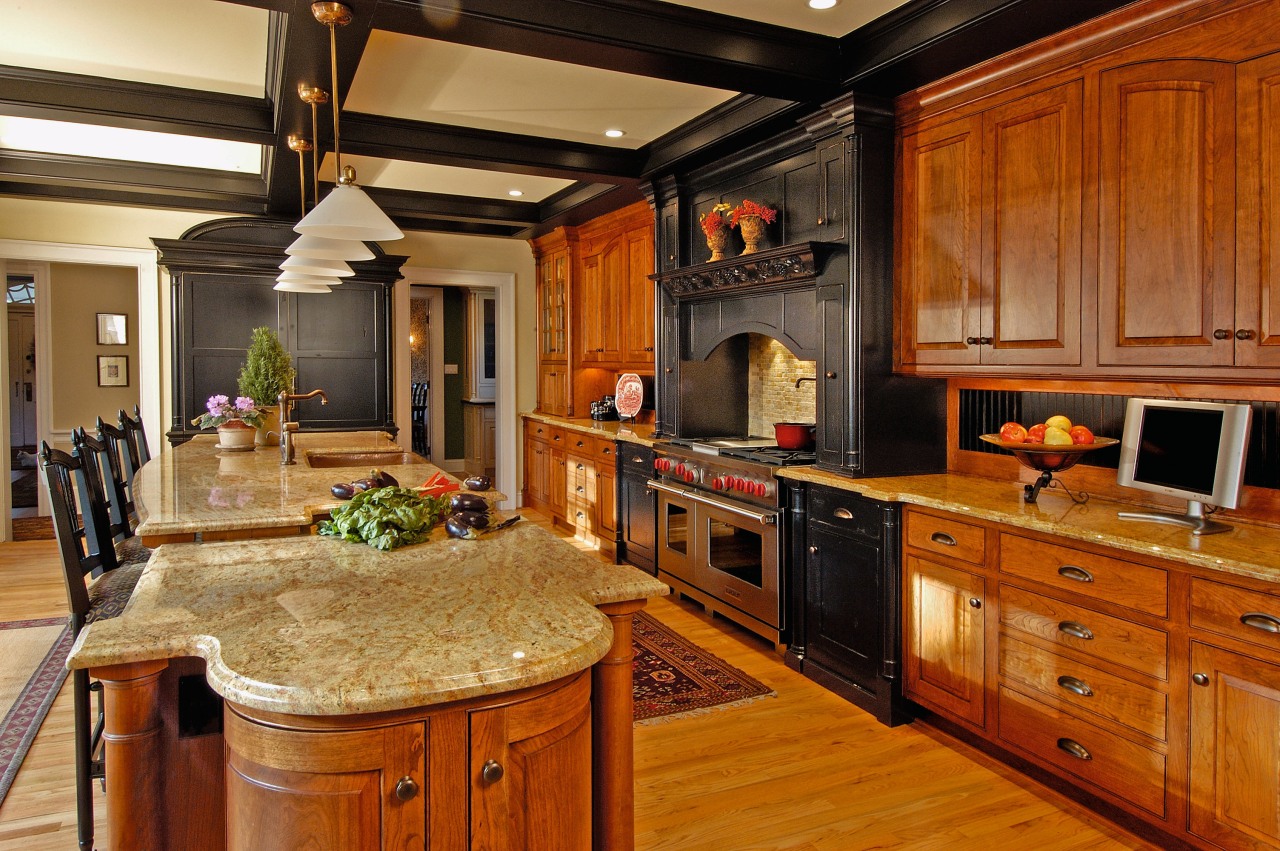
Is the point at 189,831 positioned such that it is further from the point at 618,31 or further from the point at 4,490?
the point at 4,490

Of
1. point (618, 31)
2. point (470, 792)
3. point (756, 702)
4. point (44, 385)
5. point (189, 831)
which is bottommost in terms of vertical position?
point (756, 702)

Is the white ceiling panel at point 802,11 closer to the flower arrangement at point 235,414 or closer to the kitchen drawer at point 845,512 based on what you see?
the kitchen drawer at point 845,512

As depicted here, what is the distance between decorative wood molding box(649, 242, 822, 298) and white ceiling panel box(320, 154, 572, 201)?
150cm

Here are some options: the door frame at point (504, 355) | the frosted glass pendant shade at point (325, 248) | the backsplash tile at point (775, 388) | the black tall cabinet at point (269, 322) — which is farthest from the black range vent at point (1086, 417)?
the door frame at point (504, 355)

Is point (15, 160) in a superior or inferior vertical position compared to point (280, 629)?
superior

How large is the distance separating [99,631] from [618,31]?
7.81ft

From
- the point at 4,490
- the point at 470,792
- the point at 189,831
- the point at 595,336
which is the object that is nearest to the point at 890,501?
the point at 470,792

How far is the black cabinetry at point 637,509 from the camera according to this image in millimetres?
5180

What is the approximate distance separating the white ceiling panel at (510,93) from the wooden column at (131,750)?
2647 millimetres

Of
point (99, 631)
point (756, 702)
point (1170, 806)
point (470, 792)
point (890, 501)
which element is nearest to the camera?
point (470, 792)

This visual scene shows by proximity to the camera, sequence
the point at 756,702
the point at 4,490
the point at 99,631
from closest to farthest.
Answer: the point at 99,631 → the point at 756,702 → the point at 4,490

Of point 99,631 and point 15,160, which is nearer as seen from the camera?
point 99,631

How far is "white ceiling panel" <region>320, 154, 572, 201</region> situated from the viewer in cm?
552

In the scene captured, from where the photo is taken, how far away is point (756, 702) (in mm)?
3469
